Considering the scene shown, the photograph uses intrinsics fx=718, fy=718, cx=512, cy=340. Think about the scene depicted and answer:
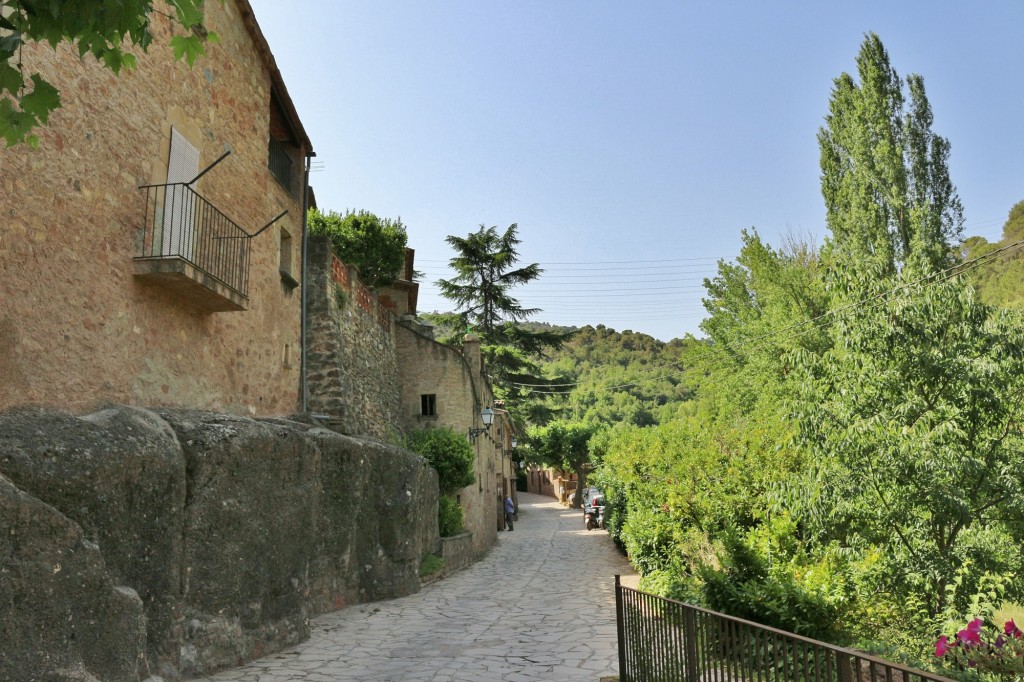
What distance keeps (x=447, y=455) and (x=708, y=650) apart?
604 inches

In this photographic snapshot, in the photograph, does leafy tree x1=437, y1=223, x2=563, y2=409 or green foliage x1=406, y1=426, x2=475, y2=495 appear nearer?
green foliage x1=406, y1=426, x2=475, y2=495

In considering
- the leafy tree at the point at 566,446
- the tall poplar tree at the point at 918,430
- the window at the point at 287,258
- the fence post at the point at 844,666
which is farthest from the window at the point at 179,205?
the leafy tree at the point at 566,446

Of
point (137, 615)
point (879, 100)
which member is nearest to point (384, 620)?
point (137, 615)

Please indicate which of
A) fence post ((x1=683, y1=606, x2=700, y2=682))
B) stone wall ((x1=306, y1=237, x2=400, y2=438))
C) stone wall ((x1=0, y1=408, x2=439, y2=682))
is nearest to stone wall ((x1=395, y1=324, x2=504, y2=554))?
stone wall ((x1=306, y1=237, x2=400, y2=438))

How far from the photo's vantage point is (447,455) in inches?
789

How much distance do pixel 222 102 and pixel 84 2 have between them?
8059 mm

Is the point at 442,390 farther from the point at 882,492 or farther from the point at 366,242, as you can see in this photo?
the point at 882,492

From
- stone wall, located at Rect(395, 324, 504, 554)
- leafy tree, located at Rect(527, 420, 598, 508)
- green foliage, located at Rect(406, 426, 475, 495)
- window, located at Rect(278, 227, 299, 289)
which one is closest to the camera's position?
window, located at Rect(278, 227, 299, 289)

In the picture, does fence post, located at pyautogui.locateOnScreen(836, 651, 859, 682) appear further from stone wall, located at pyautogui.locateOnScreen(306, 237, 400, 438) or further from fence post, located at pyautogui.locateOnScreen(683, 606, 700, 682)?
stone wall, located at pyautogui.locateOnScreen(306, 237, 400, 438)

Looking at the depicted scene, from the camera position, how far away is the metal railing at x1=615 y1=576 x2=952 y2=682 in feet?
12.8

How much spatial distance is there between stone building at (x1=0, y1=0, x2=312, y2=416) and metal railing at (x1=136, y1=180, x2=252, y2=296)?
0.08 feet

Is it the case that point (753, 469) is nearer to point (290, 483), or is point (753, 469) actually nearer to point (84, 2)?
point (290, 483)

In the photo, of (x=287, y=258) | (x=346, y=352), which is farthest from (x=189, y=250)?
(x=346, y=352)

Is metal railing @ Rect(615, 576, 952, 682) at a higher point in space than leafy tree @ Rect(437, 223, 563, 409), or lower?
lower
